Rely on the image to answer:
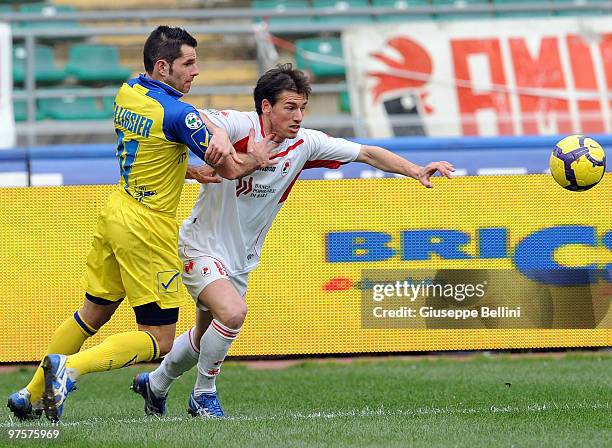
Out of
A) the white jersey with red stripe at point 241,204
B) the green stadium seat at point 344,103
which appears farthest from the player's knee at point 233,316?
the green stadium seat at point 344,103

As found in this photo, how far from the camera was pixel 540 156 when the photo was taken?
9523 millimetres

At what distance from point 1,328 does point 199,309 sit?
284 centimetres

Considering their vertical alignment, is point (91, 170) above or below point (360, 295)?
above

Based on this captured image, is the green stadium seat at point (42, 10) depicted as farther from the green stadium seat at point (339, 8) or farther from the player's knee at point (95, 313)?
the player's knee at point (95, 313)

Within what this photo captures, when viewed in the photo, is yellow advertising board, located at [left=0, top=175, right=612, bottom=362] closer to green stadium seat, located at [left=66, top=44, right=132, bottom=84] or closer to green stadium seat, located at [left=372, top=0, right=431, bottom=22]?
green stadium seat, located at [left=66, top=44, right=132, bottom=84]

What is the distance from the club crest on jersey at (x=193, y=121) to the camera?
5602 millimetres

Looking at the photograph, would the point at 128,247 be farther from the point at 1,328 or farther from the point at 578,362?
the point at 578,362

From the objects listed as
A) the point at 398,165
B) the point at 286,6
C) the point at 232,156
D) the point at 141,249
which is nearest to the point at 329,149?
the point at 398,165

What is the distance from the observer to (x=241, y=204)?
20.7ft

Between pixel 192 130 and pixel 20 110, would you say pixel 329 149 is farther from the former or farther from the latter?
pixel 20 110

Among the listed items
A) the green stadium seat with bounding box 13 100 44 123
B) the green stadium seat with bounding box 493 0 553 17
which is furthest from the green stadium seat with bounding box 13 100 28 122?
the green stadium seat with bounding box 493 0 553 17

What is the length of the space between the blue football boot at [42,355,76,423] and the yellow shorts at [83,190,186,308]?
60 cm

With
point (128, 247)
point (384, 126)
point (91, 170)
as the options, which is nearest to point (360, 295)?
point (91, 170)

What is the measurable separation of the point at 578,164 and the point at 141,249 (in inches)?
114
